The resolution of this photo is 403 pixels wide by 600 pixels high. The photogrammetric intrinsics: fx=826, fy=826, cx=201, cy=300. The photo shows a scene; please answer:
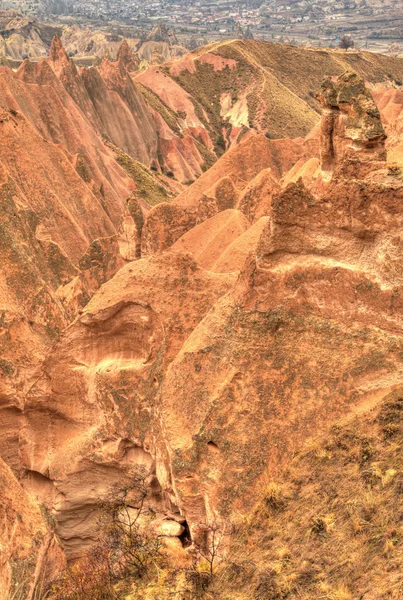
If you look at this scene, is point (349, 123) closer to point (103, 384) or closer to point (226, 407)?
point (103, 384)

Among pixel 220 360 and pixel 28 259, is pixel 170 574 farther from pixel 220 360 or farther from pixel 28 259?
pixel 28 259

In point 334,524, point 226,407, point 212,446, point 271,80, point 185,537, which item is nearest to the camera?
point 334,524

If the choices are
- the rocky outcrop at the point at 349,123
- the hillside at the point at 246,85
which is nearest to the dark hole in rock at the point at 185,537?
the rocky outcrop at the point at 349,123

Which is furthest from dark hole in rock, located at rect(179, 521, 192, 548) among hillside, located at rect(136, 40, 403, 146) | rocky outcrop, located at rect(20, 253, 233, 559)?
hillside, located at rect(136, 40, 403, 146)

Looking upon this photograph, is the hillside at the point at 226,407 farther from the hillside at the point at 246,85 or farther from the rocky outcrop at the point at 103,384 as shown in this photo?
the hillside at the point at 246,85

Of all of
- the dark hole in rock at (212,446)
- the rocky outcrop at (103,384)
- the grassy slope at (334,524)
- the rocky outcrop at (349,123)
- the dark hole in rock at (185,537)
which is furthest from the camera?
the rocky outcrop at (349,123)

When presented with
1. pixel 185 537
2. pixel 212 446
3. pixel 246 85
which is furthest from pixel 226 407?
pixel 246 85

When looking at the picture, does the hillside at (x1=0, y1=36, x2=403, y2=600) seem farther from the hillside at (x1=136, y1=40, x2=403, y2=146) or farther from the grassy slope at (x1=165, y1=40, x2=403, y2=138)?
the grassy slope at (x1=165, y1=40, x2=403, y2=138)

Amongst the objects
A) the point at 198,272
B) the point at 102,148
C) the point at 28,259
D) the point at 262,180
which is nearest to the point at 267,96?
the point at 102,148
